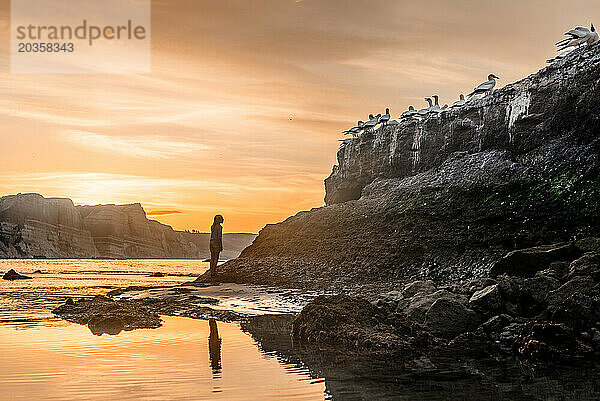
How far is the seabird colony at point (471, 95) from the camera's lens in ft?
128

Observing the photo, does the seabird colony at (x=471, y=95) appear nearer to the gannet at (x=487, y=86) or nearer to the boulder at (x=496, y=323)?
the gannet at (x=487, y=86)

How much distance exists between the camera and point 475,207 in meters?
34.6

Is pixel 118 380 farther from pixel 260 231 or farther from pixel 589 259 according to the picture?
pixel 260 231

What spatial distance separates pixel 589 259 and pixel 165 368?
39.5ft

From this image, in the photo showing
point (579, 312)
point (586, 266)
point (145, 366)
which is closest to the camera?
point (145, 366)

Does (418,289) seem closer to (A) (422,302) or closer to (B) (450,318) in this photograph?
(A) (422,302)

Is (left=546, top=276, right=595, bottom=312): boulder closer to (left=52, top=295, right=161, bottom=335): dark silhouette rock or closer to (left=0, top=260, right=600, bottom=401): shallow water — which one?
(left=0, top=260, right=600, bottom=401): shallow water

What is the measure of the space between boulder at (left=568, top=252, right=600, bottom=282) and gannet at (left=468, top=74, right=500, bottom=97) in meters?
30.5

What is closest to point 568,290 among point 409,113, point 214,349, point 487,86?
point 214,349

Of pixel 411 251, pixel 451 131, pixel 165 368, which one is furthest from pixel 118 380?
pixel 451 131

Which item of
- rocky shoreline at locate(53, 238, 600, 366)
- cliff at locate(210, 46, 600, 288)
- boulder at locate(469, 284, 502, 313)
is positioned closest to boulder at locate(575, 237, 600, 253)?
rocky shoreline at locate(53, 238, 600, 366)

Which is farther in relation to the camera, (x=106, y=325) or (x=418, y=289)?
(x=418, y=289)

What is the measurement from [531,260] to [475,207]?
50.3ft

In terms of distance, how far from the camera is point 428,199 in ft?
123
